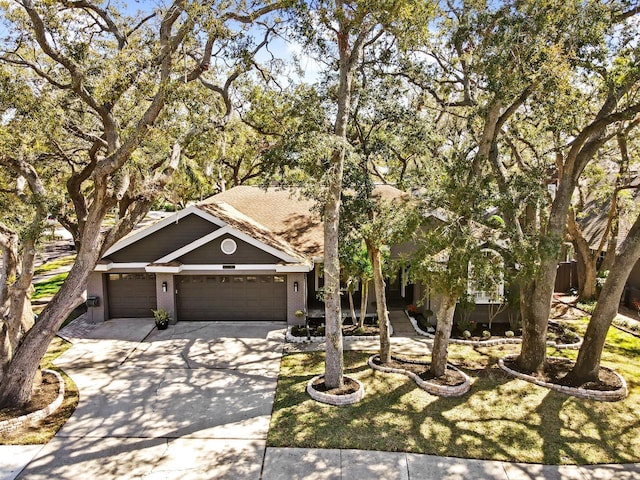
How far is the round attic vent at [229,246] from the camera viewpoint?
16047mm

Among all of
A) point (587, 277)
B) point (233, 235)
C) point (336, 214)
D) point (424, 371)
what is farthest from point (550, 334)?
point (233, 235)

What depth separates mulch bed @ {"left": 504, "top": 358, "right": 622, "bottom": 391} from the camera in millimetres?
11164

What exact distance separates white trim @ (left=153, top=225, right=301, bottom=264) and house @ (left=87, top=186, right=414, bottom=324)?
4 cm

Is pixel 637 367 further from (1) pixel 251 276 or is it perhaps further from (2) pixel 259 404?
(1) pixel 251 276

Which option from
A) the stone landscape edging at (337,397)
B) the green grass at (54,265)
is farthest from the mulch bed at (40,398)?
the green grass at (54,265)

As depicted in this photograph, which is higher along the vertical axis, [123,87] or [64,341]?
[123,87]

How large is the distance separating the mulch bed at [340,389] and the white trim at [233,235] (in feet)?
18.1

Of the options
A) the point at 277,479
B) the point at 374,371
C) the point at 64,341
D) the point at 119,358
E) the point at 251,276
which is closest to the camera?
the point at 277,479

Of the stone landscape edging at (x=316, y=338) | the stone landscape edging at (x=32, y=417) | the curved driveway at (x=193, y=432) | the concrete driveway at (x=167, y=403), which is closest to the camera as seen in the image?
the curved driveway at (x=193, y=432)

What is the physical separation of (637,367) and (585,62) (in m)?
8.87

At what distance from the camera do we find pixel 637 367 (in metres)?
12.7

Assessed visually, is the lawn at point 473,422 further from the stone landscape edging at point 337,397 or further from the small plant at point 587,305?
the small plant at point 587,305

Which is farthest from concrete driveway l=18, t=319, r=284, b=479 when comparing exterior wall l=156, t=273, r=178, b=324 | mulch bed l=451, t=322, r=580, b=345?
mulch bed l=451, t=322, r=580, b=345

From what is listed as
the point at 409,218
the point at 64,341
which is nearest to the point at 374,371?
the point at 409,218
